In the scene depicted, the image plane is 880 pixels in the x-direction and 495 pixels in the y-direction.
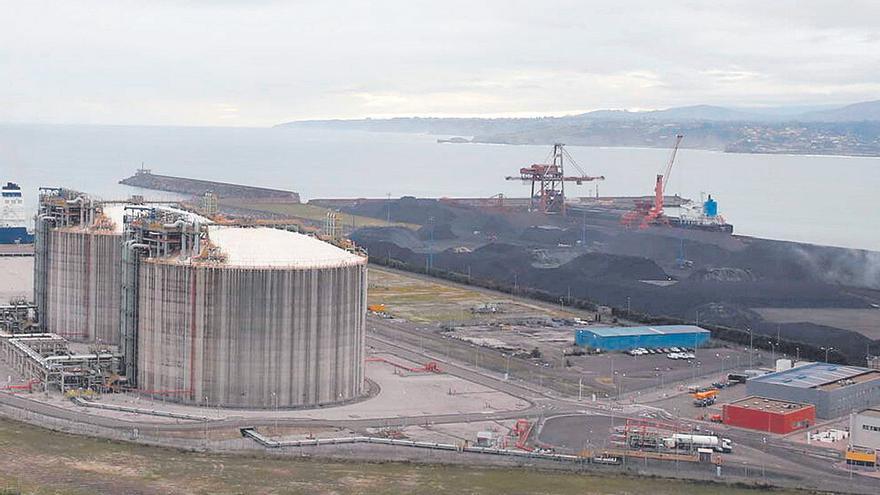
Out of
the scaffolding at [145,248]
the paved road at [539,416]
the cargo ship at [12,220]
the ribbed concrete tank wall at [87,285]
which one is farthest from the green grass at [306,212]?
the paved road at [539,416]

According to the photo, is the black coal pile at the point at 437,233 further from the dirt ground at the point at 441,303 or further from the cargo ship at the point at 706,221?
the dirt ground at the point at 441,303

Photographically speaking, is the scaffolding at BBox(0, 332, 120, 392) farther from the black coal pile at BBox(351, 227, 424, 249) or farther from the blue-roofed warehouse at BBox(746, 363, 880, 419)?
the black coal pile at BBox(351, 227, 424, 249)

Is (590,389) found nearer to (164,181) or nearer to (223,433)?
(223,433)

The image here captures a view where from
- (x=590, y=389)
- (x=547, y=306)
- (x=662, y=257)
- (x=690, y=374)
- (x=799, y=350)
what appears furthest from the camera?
(x=662, y=257)

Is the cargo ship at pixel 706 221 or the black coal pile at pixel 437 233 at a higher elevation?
the cargo ship at pixel 706 221

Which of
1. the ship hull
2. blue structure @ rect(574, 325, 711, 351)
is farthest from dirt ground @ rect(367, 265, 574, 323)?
the ship hull

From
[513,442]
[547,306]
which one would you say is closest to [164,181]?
[547,306]
